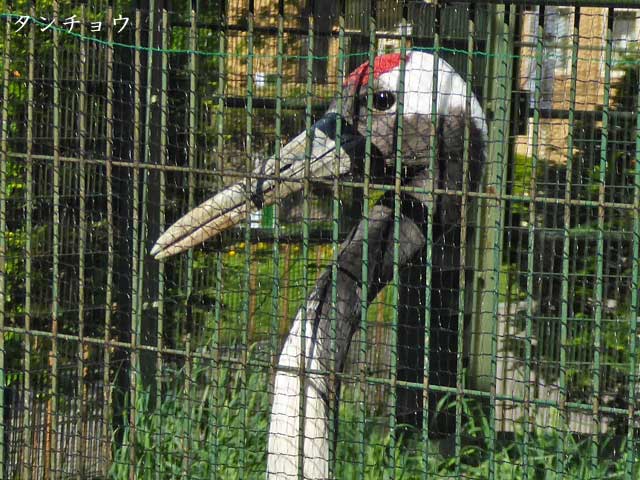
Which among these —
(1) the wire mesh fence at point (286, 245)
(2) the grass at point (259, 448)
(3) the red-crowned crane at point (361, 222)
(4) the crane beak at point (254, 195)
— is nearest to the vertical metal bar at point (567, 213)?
(1) the wire mesh fence at point (286, 245)

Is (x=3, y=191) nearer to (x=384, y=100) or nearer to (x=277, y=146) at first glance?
(x=277, y=146)

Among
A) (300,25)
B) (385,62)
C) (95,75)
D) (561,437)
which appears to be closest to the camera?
(561,437)

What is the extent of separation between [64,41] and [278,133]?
6.88ft

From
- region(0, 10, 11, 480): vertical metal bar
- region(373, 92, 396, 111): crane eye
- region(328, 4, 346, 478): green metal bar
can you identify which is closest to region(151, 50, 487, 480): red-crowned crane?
region(373, 92, 396, 111): crane eye

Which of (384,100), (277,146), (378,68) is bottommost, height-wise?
(277,146)

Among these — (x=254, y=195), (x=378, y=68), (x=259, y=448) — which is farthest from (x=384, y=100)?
(x=259, y=448)

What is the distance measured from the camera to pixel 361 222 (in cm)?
388

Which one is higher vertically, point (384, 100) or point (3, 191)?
point (384, 100)

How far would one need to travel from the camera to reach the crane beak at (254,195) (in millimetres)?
3727

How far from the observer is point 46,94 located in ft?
16.9

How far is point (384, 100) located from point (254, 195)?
2.33ft

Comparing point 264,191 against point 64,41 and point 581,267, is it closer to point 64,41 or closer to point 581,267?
point 64,41

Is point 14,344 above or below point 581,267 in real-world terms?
below

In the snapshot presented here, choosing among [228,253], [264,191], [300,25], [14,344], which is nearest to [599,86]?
[300,25]
